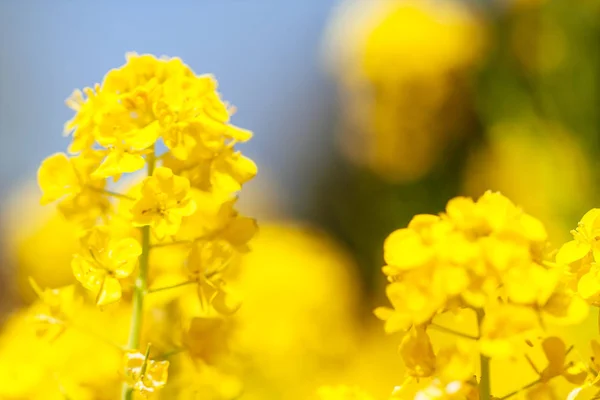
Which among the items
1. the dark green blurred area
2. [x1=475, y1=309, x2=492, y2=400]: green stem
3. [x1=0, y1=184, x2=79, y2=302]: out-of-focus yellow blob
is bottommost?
[x1=475, y1=309, x2=492, y2=400]: green stem

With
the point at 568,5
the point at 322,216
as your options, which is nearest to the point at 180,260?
the point at 568,5

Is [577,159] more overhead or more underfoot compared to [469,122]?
more underfoot

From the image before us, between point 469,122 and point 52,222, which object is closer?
point 52,222

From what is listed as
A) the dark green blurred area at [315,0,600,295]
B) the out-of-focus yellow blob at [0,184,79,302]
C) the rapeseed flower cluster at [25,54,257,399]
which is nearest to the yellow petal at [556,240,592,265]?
the rapeseed flower cluster at [25,54,257,399]

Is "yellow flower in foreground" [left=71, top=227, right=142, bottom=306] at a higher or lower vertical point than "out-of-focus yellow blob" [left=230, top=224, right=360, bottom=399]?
lower

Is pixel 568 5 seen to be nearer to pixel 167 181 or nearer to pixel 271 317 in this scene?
pixel 271 317

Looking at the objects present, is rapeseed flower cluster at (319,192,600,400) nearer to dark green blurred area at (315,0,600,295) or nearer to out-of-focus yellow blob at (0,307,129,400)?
out-of-focus yellow blob at (0,307,129,400)

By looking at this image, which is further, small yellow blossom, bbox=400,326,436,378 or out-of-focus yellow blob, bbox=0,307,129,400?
out-of-focus yellow blob, bbox=0,307,129,400
